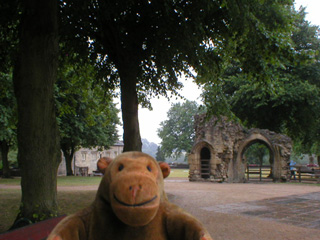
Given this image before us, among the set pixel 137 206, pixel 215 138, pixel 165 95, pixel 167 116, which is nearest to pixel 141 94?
pixel 165 95

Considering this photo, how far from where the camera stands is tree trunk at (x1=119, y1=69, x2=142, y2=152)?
8.85m

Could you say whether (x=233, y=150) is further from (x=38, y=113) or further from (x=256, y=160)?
(x=256, y=160)

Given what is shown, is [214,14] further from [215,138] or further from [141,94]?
[215,138]

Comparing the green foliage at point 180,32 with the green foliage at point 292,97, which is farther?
the green foliage at point 292,97

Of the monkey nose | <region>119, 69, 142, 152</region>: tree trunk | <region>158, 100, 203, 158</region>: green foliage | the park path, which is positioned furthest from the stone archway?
<region>158, 100, 203, 158</region>: green foliage

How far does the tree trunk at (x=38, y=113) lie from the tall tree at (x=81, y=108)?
17.0 feet

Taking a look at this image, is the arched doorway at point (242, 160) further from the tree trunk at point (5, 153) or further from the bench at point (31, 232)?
the bench at point (31, 232)

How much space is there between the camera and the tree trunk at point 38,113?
16.9ft

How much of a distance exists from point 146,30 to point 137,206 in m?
7.88

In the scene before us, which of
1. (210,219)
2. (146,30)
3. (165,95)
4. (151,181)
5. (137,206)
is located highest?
(146,30)

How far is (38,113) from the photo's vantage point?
209 inches

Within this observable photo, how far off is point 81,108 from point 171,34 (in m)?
15.2

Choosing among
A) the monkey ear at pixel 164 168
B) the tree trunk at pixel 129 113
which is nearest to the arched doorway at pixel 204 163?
the tree trunk at pixel 129 113

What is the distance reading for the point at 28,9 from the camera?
5.43 m
